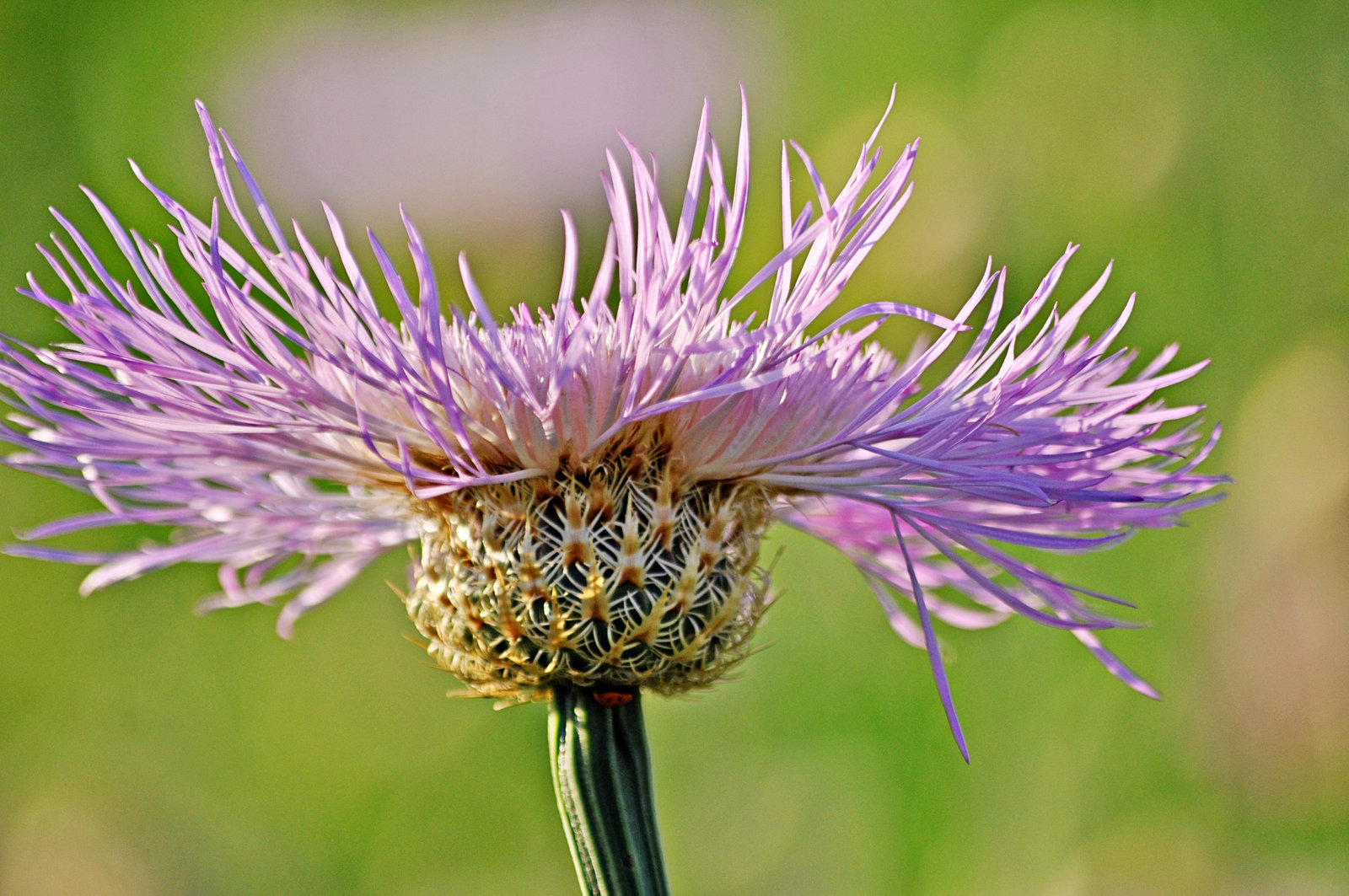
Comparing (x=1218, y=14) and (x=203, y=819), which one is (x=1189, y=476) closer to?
(x=1218, y=14)

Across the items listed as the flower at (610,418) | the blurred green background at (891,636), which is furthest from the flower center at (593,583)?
the blurred green background at (891,636)

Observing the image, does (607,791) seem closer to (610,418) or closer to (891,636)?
(610,418)

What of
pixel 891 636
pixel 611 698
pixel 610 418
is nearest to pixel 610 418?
pixel 610 418

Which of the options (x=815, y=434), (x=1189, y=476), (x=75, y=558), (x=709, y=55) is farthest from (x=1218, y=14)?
(x=75, y=558)

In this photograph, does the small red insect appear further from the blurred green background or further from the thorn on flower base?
the blurred green background

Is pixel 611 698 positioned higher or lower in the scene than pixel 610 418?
lower

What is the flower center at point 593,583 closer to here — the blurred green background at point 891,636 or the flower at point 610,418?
the flower at point 610,418
